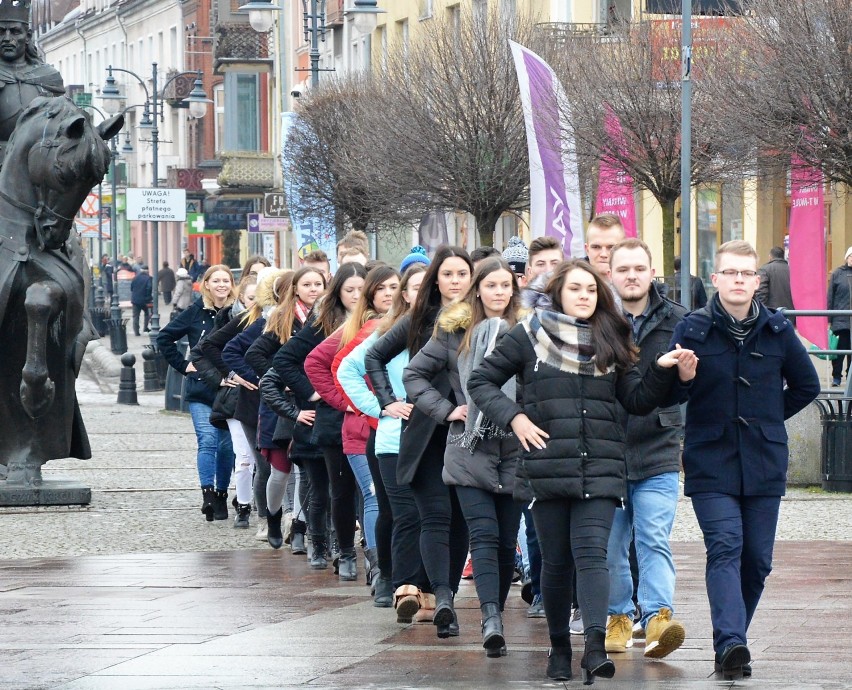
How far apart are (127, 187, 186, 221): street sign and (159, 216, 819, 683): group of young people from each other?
25.7 m

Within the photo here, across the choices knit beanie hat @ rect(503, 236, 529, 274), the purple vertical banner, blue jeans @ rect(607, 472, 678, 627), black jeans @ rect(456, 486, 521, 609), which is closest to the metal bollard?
the purple vertical banner

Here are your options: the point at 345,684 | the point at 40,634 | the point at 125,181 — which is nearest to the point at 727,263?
the point at 345,684

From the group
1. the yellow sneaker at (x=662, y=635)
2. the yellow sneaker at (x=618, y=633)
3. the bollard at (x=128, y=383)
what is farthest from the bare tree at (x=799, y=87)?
the yellow sneaker at (x=662, y=635)

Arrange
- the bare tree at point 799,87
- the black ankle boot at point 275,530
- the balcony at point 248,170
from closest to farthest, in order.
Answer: the black ankle boot at point 275,530, the bare tree at point 799,87, the balcony at point 248,170

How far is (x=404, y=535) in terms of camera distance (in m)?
9.77

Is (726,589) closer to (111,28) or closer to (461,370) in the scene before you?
(461,370)

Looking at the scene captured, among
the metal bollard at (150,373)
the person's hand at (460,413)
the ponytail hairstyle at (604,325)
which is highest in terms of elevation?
the ponytail hairstyle at (604,325)

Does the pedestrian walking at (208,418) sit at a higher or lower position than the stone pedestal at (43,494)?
higher

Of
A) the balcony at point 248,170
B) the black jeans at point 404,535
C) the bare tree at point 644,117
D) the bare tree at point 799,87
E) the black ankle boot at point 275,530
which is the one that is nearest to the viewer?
the black jeans at point 404,535

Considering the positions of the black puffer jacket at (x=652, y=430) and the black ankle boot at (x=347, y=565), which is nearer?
the black puffer jacket at (x=652, y=430)

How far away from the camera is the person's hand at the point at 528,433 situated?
25.9ft

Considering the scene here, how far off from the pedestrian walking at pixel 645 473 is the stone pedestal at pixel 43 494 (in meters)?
7.47

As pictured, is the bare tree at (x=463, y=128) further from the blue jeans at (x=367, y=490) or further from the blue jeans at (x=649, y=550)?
the blue jeans at (x=649, y=550)

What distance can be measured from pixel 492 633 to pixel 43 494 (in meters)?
7.63
